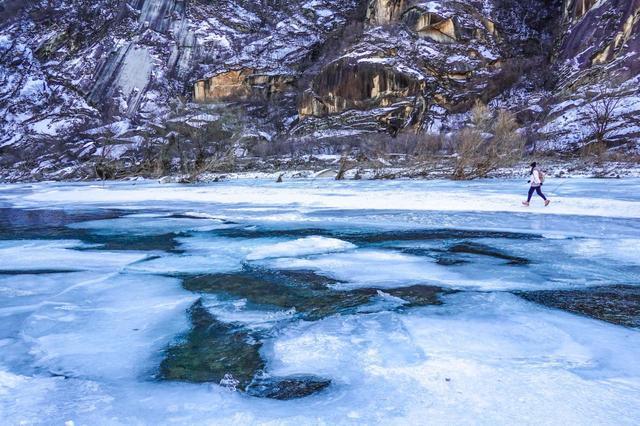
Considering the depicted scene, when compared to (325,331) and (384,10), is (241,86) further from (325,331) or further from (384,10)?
(325,331)

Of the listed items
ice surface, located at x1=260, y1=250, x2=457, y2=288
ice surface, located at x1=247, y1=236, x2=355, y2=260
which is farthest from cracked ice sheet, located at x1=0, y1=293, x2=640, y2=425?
ice surface, located at x1=247, y1=236, x2=355, y2=260

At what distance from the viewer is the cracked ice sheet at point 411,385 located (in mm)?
2264

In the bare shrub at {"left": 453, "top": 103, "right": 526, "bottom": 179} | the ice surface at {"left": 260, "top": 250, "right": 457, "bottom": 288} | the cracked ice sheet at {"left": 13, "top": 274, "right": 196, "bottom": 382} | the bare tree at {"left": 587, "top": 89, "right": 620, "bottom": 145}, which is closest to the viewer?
the cracked ice sheet at {"left": 13, "top": 274, "right": 196, "bottom": 382}

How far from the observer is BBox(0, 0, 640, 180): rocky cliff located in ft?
208

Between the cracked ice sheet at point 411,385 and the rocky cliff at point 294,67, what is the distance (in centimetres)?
4873

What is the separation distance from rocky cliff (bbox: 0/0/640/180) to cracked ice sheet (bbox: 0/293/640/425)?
1918 inches

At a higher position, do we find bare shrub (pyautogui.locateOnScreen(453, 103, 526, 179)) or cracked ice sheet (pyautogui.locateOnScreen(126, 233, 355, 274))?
bare shrub (pyautogui.locateOnScreen(453, 103, 526, 179))

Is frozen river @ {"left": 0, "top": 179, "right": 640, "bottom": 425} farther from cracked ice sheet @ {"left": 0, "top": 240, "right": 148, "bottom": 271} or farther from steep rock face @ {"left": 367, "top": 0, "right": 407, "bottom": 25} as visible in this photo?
steep rock face @ {"left": 367, "top": 0, "right": 407, "bottom": 25}

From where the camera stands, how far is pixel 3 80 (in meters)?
101

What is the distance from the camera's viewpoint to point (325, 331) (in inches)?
138

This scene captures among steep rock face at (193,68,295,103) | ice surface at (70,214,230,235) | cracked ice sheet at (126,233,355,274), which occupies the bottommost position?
ice surface at (70,214,230,235)

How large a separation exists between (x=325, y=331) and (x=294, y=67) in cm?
10120

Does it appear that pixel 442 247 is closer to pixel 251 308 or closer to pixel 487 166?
pixel 251 308

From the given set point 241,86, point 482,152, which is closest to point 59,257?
point 482,152
